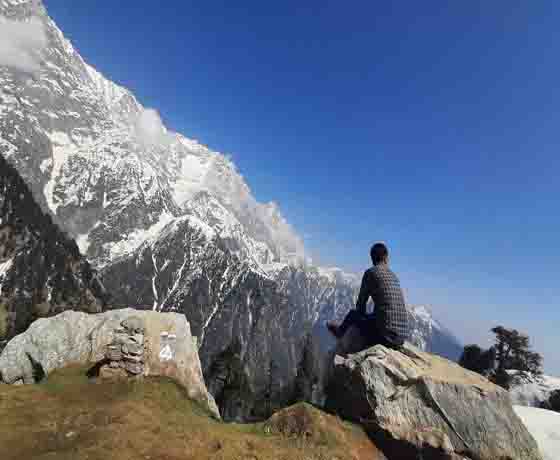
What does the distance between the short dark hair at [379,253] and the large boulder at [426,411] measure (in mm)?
4763

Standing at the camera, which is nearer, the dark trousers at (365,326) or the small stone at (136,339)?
the dark trousers at (365,326)

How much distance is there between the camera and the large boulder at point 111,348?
59.6 feet

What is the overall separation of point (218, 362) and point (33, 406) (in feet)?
210

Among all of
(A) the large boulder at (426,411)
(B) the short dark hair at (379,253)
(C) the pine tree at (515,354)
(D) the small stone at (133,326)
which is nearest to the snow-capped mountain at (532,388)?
(C) the pine tree at (515,354)

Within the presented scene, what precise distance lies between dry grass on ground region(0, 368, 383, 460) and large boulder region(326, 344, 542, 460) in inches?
52.9

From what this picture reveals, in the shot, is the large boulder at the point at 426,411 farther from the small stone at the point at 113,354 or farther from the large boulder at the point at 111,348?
the small stone at the point at 113,354

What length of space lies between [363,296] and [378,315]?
1.26 metres

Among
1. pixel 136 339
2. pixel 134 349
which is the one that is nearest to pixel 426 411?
pixel 134 349

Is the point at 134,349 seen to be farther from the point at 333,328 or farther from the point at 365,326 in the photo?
the point at 365,326

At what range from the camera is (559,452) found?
715 inches

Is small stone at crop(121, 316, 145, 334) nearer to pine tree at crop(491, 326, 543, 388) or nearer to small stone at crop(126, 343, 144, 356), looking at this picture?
small stone at crop(126, 343, 144, 356)

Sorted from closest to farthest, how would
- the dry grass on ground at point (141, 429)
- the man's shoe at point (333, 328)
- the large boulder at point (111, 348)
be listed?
the dry grass on ground at point (141, 429), the large boulder at point (111, 348), the man's shoe at point (333, 328)

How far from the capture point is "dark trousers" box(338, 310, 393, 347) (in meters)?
18.2


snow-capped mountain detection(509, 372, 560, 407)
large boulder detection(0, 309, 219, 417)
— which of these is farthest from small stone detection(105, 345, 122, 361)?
snow-capped mountain detection(509, 372, 560, 407)
